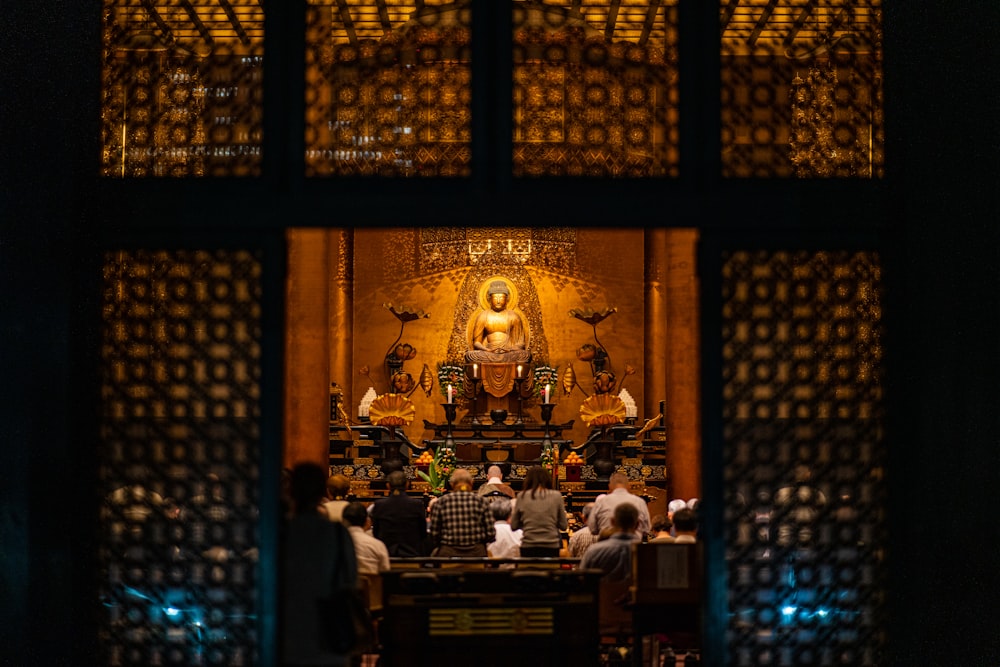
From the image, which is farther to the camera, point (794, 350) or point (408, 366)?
point (408, 366)

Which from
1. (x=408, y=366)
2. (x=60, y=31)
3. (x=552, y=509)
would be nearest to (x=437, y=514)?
(x=552, y=509)

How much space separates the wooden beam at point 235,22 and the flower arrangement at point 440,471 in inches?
391

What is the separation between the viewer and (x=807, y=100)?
6031mm

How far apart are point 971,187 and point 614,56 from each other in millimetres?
1785

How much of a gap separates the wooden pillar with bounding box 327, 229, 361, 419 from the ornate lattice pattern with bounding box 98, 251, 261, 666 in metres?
15.0

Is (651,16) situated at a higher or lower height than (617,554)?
higher

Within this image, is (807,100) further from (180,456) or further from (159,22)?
(180,456)

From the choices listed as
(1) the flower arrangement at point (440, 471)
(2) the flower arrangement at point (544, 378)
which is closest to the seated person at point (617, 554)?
(1) the flower arrangement at point (440, 471)

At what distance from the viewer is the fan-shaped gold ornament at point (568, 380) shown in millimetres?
21188

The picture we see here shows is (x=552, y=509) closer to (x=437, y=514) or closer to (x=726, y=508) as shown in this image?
(x=437, y=514)

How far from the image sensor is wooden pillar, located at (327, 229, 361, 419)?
21.0 metres

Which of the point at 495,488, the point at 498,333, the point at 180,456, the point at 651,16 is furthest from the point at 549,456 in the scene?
the point at 180,456

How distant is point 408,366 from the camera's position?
21.7 m

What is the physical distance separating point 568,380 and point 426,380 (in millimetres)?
2453
